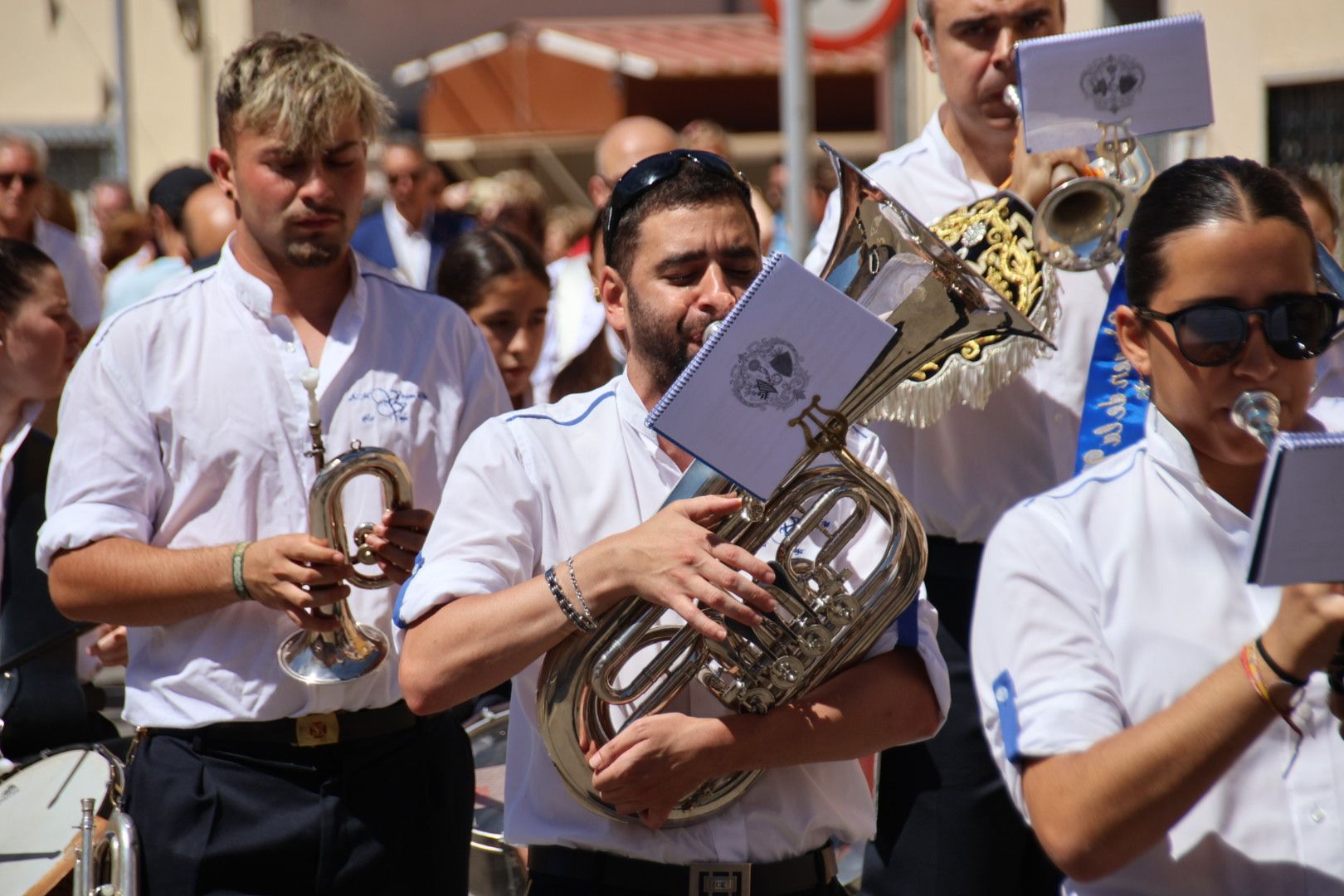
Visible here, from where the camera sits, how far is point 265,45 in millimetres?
3438

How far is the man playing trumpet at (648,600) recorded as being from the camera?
250 centimetres

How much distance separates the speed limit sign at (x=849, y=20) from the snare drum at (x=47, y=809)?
188 inches

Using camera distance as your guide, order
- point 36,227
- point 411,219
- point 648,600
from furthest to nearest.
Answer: point 411,219, point 36,227, point 648,600

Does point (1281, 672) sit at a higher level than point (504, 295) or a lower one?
lower

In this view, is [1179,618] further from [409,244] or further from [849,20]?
[409,244]

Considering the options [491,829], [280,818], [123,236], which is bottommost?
[491,829]

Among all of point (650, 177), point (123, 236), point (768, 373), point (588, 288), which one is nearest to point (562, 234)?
point (123, 236)

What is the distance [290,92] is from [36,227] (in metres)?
5.50

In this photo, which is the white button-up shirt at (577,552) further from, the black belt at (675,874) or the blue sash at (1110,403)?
the blue sash at (1110,403)

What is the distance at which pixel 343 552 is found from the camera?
3158mm

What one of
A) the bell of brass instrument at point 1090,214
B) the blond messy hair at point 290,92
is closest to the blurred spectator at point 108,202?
the blond messy hair at point 290,92

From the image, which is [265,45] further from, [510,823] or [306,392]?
[510,823]

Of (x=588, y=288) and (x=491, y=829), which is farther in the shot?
(x=588, y=288)

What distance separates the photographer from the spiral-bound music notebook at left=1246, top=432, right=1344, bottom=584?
68.9 inches
